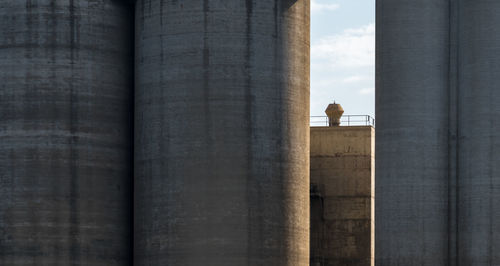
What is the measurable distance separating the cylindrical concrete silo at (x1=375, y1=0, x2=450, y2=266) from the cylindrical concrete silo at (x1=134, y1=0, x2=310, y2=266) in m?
3.84

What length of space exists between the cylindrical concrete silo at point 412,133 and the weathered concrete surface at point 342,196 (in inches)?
520

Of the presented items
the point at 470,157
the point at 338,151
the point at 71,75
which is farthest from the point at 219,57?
the point at 338,151

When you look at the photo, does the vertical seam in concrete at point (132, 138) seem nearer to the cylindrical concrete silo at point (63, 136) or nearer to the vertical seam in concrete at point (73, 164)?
the cylindrical concrete silo at point (63, 136)

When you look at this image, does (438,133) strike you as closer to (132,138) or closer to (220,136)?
(220,136)

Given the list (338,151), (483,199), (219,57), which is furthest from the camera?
(338,151)

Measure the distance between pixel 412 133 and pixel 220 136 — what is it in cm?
714

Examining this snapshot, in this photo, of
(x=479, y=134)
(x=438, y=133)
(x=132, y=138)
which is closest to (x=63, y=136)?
(x=132, y=138)

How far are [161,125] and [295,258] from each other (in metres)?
7.12

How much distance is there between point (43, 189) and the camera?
50.1m

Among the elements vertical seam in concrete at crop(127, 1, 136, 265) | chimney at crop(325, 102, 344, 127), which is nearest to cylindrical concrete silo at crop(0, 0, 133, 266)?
vertical seam in concrete at crop(127, 1, 136, 265)

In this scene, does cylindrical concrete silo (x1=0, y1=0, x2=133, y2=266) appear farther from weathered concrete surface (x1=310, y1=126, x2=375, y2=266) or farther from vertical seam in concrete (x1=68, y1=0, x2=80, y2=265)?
weathered concrete surface (x1=310, y1=126, x2=375, y2=266)

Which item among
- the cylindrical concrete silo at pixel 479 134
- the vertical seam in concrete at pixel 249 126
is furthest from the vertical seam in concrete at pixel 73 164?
the cylindrical concrete silo at pixel 479 134

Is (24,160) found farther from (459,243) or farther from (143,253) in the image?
(459,243)

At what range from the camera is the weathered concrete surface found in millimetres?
61250
